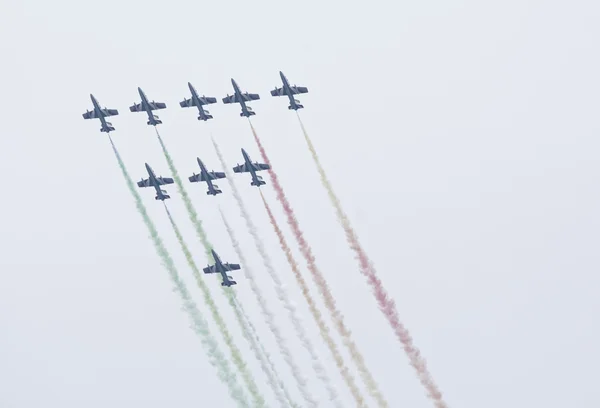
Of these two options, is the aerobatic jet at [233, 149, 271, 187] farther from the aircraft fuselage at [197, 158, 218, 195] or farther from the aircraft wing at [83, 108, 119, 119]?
the aircraft wing at [83, 108, 119, 119]

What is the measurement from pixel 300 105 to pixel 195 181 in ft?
43.7

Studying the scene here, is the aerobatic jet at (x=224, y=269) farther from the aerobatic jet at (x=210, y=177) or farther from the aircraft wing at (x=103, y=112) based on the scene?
the aircraft wing at (x=103, y=112)

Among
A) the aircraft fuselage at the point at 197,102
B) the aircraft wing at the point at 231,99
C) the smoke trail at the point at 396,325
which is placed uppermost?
the aircraft fuselage at the point at 197,102

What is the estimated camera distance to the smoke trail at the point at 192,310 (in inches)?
5763

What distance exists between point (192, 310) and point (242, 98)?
71.6ft

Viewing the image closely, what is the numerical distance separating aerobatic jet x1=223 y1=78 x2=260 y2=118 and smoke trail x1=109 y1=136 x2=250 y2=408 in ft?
41.1

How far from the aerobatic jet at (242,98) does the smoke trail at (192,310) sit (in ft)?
41.1

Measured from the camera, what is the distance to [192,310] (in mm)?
150500

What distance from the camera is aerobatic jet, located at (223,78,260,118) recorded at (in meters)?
154

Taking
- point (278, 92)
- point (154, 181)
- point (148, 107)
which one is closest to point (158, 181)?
point (154, 181)

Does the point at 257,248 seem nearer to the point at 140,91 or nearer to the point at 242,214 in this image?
the point at 242,214

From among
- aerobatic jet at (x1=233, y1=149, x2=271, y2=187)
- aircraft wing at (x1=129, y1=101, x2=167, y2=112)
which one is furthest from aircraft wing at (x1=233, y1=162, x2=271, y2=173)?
aircraft wing at (x1=129, y1=101, x2=167, y2=112)

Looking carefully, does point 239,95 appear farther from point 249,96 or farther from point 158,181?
point 158,181

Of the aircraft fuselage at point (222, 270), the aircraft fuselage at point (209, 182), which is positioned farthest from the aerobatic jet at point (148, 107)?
the aircraft fuselage at point (222, 270)
